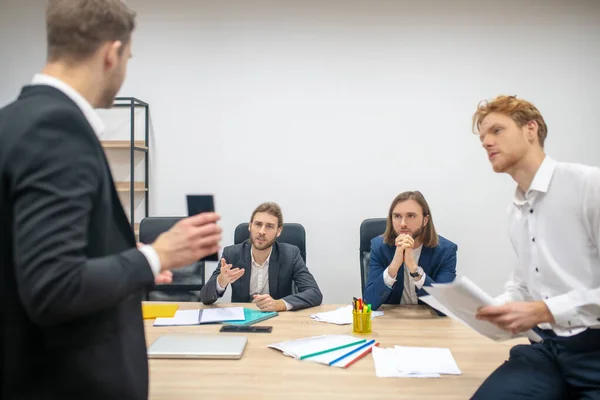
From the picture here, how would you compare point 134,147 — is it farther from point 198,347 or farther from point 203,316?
point 198,347

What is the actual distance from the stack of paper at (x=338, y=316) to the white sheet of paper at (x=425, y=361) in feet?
1.27

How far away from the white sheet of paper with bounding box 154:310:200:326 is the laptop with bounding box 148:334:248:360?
20 cm

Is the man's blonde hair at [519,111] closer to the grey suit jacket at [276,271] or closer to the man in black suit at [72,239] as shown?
the man in black suit at [72,239]

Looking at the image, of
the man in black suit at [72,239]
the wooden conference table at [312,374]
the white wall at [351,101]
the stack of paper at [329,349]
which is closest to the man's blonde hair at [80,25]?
the man in black suit at [72,239]

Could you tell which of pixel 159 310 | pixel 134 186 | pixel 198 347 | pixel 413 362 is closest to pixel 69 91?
pixel 198 347

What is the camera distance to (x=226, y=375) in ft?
4.52

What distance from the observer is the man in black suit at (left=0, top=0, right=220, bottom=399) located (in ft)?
2.36

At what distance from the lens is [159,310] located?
6.95ft

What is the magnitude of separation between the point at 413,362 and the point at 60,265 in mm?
1146

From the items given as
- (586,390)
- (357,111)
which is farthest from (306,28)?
(586,390)

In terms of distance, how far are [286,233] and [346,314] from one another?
0.92 meters

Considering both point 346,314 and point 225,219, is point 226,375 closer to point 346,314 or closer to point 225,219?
point 346,314

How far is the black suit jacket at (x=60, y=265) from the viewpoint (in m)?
0.72

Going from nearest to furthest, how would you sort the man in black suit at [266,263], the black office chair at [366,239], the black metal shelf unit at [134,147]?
1. the man in black suit at [266,263]
2. the black office chair at [366,239]
3. the black metal shelf unit at [134,147]
